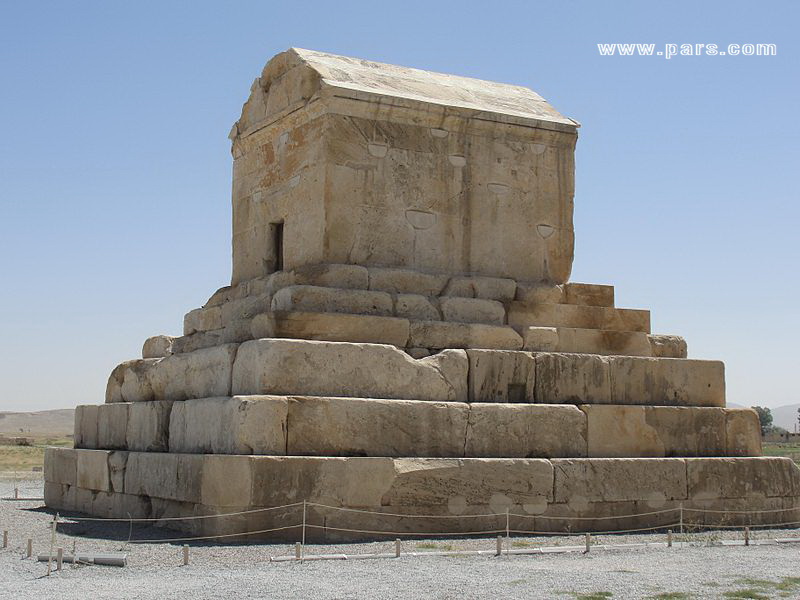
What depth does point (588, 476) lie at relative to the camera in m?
10.3

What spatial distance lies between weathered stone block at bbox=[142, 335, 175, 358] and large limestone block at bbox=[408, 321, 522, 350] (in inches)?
134

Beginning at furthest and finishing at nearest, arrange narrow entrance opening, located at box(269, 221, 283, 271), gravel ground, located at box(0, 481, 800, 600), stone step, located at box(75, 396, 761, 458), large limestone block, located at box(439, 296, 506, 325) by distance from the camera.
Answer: narrow entrance opening, located at box(269, 221, 283, 271) < large limestone block, located at box(439, 296, 506, 325) < stone step, located at box(75, 396, 761, 458) < gravel ground, located at box(0, 481, 800, 600)

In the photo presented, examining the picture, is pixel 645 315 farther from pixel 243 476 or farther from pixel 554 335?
pixel 243 476

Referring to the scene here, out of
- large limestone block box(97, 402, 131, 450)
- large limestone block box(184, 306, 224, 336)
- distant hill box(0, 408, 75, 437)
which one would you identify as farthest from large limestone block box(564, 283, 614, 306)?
distant hill box(0, 408, 75, 437)

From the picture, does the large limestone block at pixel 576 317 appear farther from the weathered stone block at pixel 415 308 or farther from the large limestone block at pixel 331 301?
the large limestone block at pixel 331 301

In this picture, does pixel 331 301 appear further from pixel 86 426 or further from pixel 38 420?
pixel 38 420

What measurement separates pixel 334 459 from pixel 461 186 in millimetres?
3656

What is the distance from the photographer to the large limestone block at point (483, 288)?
11.1 meters

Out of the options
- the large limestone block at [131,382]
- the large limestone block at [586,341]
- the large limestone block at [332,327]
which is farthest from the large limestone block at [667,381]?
the large limestone block at [131,382]

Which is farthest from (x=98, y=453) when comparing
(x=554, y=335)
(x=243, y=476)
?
(x=554, y=335)

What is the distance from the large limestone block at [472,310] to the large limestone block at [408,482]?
5.31ft

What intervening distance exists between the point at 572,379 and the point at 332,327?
2594 millimetres

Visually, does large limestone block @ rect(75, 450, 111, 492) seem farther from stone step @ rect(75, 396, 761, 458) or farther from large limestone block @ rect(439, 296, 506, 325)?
large limestone block @ rect(439, 296, 506, 325)

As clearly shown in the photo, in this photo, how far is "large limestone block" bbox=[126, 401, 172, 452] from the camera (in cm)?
1072
